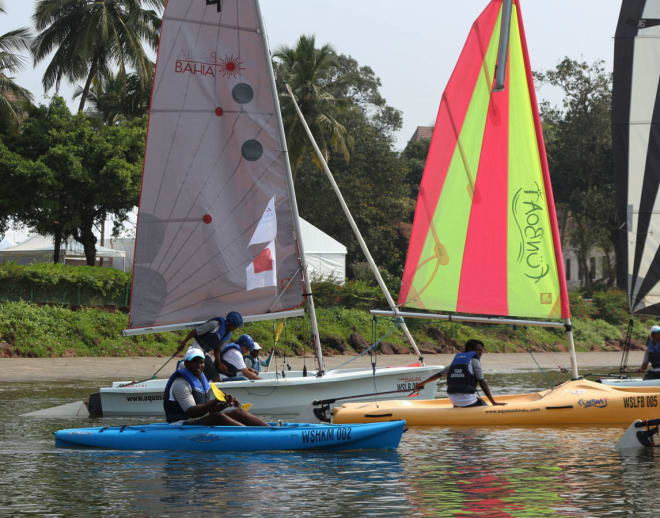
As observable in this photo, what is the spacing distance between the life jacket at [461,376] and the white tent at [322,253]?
1420 inches

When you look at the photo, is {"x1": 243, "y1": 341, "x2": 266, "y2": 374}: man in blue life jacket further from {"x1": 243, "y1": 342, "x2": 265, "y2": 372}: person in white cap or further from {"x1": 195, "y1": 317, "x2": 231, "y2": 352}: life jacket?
{"x1": 195, "y1": 317, "x2": 231, "y2": 352}: life jacket

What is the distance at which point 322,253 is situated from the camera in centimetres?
5619

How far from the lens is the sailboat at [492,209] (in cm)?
1964

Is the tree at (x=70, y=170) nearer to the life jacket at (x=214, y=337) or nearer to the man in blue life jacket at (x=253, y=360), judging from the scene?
the man in blue life jacket at (x=253, y=360)

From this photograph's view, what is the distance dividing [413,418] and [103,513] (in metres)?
8.47

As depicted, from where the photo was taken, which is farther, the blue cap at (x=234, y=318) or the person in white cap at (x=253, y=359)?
the person in white cap at (x=253, y=359)

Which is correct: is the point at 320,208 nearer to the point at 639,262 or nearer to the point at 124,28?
the point at 124,28

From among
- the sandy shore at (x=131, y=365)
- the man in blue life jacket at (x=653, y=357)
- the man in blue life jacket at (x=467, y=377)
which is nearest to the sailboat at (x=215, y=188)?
the man in blue life jacket at (x=467, y=377)

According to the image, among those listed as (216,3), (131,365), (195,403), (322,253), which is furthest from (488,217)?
(322,253)

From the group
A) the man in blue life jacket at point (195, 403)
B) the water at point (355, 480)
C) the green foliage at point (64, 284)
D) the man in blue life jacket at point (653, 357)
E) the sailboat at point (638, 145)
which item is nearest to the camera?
the water at point (355, 480)

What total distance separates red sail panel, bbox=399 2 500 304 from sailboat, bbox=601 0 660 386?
3.55 m

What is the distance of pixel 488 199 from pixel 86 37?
3337 centimetres

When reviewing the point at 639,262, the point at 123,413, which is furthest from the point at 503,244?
the point at 123,413

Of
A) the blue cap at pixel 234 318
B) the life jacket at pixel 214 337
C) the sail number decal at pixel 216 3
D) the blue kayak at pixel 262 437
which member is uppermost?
the sail number decal at pixel 216 3
